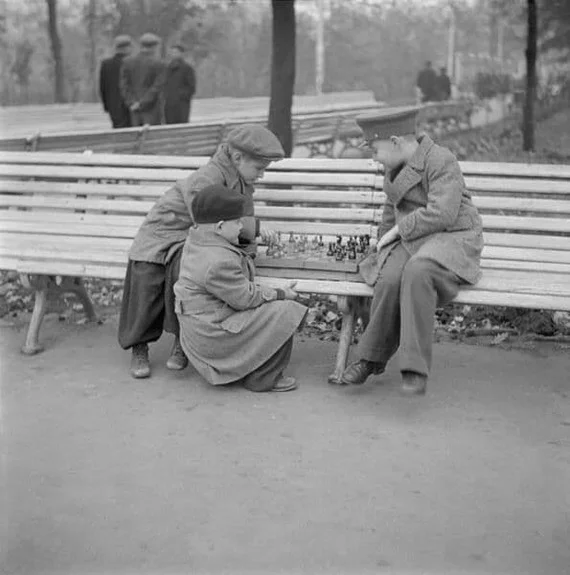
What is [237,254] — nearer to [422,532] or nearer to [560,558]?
[422,532]

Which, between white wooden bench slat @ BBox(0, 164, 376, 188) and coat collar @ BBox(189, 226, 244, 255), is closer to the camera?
coat collar @ BBox(189, 226, 244, 255)

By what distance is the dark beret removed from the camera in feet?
16.5

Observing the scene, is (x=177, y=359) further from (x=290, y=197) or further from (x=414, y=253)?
(x=414, y=253)

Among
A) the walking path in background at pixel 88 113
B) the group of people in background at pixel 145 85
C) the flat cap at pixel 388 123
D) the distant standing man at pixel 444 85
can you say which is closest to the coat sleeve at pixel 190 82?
the group of people in background at pixel 145 85

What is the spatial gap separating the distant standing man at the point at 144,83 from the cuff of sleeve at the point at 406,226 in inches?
388

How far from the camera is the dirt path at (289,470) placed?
11.5 feet

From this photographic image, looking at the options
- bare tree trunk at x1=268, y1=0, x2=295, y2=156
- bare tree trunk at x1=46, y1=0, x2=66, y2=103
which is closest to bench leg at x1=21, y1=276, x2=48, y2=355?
bare tree trunk at x1=268, y1=0, x2=295, y2=156

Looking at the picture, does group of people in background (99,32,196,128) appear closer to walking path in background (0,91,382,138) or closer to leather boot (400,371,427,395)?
walking path in background (0,91,382,138)

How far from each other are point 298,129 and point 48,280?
901 cm

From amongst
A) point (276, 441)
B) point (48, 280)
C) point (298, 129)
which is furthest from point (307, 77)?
point (276, 441)

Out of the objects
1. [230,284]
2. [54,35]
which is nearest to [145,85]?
[54,35]

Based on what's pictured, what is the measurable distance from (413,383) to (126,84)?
10717 millimetres

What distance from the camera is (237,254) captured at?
17.0ft

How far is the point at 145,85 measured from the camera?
47.7 ft
